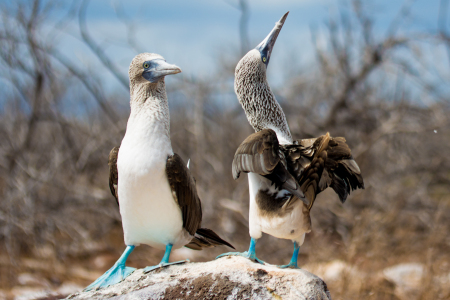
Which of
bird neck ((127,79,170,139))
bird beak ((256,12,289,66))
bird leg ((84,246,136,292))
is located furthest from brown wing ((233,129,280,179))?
bird leg ((84,246,136,292))

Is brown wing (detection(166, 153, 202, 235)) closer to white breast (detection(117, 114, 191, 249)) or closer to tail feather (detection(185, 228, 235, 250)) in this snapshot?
white breast (detection(117, 114, 191, 249))

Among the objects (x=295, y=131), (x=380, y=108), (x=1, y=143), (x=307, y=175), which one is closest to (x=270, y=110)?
(x=307, y=175)

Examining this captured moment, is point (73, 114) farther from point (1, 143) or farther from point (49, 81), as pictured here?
point (1, 143)

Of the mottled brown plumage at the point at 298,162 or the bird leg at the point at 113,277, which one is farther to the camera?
the bird leg at the point at 113,277

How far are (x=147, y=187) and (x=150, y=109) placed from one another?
16.3 inches

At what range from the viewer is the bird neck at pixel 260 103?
2248mm

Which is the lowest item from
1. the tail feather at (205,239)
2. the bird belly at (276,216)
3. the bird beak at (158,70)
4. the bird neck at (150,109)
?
the tail feather at (205,239)

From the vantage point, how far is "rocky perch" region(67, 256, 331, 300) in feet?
6.23

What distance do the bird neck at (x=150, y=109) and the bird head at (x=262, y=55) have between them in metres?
0.49

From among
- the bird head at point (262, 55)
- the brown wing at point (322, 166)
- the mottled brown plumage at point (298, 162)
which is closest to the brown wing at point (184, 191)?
the mottled brown plumage at point (298, 162)

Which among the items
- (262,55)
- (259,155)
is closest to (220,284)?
(259,155)

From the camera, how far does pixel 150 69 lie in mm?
2123

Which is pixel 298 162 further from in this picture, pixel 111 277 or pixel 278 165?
pixel 111 277

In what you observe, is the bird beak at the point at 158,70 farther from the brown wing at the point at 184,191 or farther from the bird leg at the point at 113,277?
the bird leg at the point at 113,277
